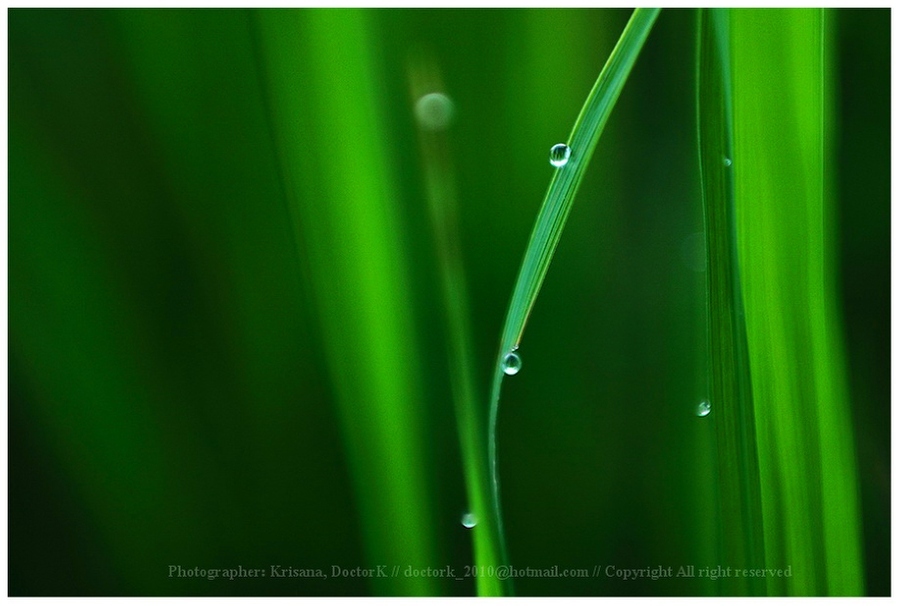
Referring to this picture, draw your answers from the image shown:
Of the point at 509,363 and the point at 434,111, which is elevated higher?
the point at 434,111

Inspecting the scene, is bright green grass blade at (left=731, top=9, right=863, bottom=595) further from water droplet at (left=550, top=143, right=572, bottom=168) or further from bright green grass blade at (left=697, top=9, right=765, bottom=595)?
water droplet at (left=550, top=143, right=572, bottom=168)

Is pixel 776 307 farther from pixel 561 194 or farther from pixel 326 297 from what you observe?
pixel 326 297

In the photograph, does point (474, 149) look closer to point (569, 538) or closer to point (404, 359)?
point (404, 359)

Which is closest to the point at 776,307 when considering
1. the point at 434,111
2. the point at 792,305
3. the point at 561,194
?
the point at 792,305

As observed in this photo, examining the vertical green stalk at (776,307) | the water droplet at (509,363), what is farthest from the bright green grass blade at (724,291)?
the water droplet at (509,363)

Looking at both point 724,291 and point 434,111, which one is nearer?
point 724,291

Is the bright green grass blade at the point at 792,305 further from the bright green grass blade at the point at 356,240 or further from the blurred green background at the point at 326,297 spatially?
the bright green grass blade at the point at 356,240

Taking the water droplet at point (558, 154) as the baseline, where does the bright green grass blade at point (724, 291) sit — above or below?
below
